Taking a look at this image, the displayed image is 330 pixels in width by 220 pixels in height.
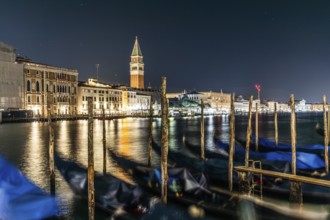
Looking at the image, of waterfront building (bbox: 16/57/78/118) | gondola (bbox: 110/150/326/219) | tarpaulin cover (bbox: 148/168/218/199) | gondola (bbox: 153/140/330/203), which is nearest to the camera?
gondola (bbox: 110/150/326/219)

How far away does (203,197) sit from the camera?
364 inches

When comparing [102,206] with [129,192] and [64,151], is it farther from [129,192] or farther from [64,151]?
[64,151]

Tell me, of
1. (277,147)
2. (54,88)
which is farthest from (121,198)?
(54,88)

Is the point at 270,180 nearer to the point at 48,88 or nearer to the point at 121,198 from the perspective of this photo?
the point at 121,198

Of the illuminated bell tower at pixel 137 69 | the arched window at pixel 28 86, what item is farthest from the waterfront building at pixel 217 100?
the arched window at pixel 28 86

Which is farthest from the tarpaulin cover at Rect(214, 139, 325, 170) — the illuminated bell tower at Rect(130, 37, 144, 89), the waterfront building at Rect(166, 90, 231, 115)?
the illuminated bell tower at Rect(130, 37, 144, 89)

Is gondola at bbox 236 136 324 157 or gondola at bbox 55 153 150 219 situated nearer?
gondola at bbox 55 153 150 219

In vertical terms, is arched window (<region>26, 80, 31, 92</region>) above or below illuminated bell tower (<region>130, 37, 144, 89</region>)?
below

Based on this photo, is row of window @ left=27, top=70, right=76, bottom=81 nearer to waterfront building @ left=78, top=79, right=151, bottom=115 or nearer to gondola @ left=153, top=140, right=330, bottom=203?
waterfront building @ left=78, top=79, right=151, bottom=115

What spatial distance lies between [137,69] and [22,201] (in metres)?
87.3

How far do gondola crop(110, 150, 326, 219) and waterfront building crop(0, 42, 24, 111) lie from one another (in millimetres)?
38165

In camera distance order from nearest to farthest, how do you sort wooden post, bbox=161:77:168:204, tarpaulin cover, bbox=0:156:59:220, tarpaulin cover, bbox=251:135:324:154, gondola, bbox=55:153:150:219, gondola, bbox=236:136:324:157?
tarpaulin cover, bbox=0:156:59:220 → gondola, bbox=55:153:150:219 → wooden post, bbox=161:77:168:204 → tarpaulin cover, bbox=251:135:324:154 → gondola, bbox=236:136:324:157

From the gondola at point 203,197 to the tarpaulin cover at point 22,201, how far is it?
10.5ft

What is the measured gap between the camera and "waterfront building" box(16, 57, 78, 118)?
48125mm
